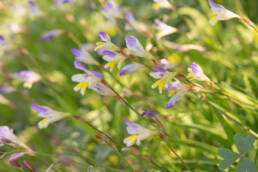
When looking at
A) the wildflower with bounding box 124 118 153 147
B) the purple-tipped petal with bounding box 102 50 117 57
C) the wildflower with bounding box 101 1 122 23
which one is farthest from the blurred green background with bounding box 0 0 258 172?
the purple-tipped petal with bounding box 102 50 117 57

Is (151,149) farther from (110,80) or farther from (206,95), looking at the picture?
(110,80)

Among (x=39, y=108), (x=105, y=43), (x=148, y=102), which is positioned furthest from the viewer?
(x=148, y=102)

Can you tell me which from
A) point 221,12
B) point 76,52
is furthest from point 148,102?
point 221,12

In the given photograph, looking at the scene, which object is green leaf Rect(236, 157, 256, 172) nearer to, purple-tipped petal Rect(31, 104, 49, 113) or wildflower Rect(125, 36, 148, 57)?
wildflower Rect(125, 36, 148, 57)

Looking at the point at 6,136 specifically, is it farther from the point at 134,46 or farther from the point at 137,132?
the point at 134,46

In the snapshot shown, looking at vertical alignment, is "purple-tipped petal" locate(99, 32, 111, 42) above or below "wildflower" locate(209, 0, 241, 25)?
below

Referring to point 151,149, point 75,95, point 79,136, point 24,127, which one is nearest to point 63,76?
point 75,95
